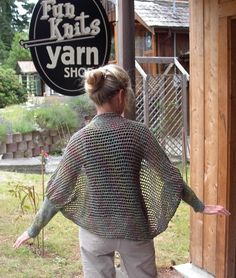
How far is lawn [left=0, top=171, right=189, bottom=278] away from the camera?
3461mm

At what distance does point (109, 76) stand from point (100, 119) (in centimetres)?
18

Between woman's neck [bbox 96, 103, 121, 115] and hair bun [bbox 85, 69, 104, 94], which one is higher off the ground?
hair bun [bbox 85, 69, 104, 94]

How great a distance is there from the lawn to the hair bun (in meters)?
1.88

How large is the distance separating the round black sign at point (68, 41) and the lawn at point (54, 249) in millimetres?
1511

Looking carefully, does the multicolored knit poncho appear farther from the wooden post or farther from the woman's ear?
the wooden post

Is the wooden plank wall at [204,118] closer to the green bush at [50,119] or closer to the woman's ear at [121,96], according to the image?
the woman's ear at [121,96]

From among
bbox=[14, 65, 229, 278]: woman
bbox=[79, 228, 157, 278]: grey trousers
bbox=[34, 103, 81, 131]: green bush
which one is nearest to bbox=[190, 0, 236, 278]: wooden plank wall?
bbox=[14, 65, 229, 278]: woman

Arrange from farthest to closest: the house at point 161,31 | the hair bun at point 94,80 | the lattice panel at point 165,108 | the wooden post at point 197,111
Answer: the house at point 161,31 < the lattice panel at point 165,108 < the wooden post at point 197,111 < the hair bun at point 94,80

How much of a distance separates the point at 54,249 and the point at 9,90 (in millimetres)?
8689

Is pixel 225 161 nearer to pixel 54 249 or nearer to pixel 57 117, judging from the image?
pixel 54 249

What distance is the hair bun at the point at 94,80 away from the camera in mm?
1875

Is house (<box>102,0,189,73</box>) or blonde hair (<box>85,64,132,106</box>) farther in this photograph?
house (<box>102,0,189,73</box>)

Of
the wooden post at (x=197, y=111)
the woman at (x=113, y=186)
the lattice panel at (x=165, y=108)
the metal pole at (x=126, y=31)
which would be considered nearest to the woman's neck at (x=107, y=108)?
the woman at (x=113, y=186)

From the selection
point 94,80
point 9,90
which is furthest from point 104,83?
point 9,90
